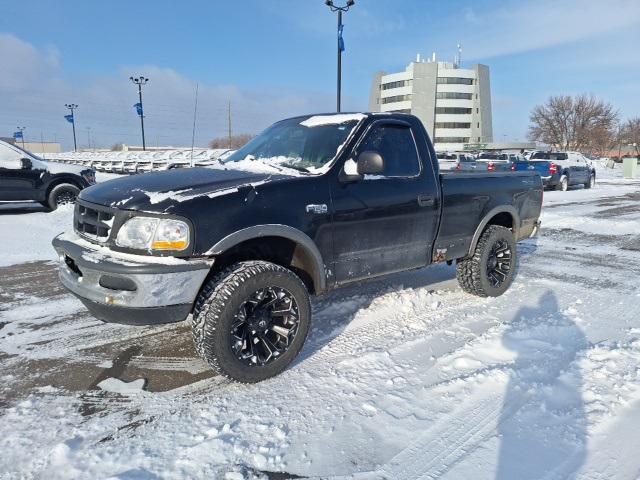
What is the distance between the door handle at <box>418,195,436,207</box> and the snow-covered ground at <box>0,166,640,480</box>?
1.08 m

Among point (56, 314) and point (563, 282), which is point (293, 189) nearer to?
point (56, 314)

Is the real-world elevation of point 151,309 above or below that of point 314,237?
below

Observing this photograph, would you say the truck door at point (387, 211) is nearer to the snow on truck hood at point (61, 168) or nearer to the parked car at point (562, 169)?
the snow on truck hood at point (61, 168)

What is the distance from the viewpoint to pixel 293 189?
3.31m

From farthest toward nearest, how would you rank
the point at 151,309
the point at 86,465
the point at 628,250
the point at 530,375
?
the point at 628,250, the point at 530,375, the point at 151,309, the point at 86,465

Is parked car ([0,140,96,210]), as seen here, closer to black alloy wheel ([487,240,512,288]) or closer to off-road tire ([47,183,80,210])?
off-road tire ([47,183,80,210])

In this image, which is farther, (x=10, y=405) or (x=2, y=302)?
(x=2, y=302)

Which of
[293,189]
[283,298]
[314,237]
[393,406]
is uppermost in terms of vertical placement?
[293,189]

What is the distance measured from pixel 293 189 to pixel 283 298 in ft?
2.55

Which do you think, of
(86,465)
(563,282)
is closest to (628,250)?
(563,282)

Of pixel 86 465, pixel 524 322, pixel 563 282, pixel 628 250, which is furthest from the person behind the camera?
pixel 628 250

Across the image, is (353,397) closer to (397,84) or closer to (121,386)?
(121,386)

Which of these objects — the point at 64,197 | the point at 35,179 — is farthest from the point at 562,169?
the point at 35,179

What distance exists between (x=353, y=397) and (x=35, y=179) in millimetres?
9903
